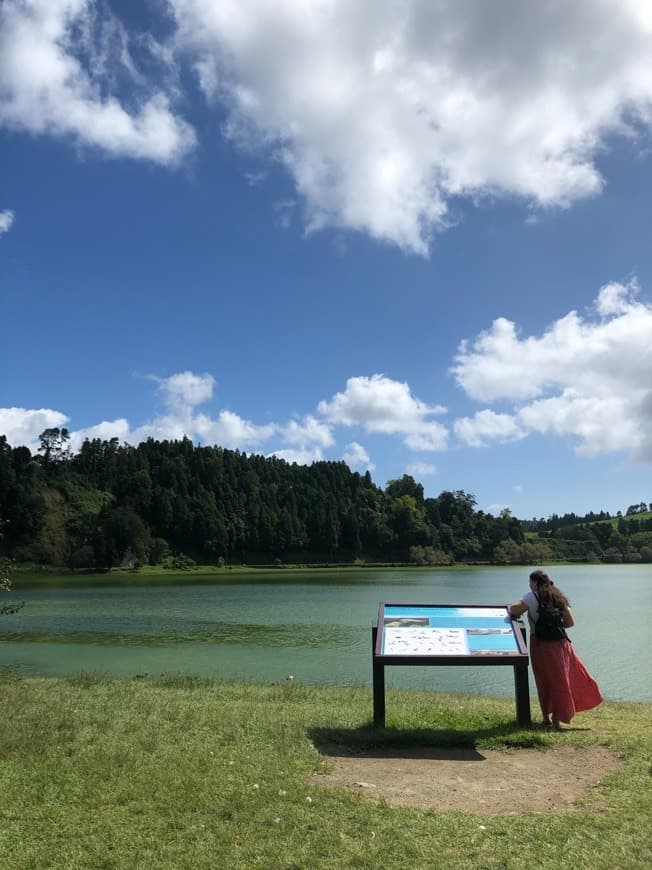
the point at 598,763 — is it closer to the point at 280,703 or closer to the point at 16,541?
the point at 280,703

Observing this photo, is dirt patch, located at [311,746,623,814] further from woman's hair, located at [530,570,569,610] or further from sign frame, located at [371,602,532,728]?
woman's hair, located at [530,570,569,610]

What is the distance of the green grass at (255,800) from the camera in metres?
5.68

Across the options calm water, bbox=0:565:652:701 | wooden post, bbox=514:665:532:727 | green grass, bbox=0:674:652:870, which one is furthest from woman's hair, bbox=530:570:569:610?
calm water, bbox=0:565:652:701

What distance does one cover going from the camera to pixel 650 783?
7633 mm

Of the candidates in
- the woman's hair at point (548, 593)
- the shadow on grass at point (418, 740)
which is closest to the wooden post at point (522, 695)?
the shadow on grass at point (418, 740)

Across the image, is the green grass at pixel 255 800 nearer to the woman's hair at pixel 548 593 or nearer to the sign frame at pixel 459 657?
the sign frame at pixel 459 657

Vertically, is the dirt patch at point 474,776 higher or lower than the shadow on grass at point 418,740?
higher

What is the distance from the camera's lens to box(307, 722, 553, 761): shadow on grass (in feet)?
32.1

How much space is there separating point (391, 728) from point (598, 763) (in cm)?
342

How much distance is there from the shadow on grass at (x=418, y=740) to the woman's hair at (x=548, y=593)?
6.76 ft

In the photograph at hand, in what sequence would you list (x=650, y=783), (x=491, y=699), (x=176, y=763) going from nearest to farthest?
1. (x=650, y=783)
2. (x=176, y=763)
3. (x=491, y=699)

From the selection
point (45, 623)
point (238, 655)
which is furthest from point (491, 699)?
point (45, 623)

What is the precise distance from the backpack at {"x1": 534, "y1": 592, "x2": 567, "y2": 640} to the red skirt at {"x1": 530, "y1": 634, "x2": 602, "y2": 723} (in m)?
0.10

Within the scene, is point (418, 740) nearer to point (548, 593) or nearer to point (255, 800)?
point (548, 593)
